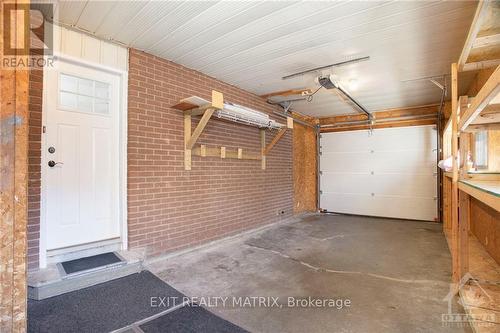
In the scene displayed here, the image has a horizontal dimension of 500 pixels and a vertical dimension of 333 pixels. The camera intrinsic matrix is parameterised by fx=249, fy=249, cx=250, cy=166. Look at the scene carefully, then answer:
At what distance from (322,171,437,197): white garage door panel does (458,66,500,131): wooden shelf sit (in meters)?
3.85

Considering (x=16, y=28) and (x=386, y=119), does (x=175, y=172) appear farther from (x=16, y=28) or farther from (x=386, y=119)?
(x=386, y=119)

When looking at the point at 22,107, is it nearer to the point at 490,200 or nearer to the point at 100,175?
the point at 100,175

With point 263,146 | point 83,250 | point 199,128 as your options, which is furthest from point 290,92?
point 83,250

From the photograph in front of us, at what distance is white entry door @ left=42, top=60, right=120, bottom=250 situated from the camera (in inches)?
101

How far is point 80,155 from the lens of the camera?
109 inches

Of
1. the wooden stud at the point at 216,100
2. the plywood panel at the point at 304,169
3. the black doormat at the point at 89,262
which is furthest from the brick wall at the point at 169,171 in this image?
the plywood panel at the point at 304,169

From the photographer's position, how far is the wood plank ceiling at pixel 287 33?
90.7 inches

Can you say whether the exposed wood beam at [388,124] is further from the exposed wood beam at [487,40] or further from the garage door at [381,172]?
the exposed wood beam at [487,40]

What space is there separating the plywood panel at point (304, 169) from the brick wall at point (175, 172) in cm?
196

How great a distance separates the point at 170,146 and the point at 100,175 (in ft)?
3.03

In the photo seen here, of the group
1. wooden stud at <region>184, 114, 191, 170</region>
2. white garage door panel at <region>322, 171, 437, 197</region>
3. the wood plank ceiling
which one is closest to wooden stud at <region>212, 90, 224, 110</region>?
the wood plank ceiling

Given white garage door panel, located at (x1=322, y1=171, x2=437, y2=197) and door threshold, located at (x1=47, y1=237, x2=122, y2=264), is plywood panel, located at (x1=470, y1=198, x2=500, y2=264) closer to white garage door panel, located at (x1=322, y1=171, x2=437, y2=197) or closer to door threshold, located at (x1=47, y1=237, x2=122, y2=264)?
white garage door panel, located at (x1=322, y1=171, x2=437, y2=197)

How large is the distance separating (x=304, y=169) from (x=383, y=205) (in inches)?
86.5

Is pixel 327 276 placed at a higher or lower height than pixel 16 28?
lower
